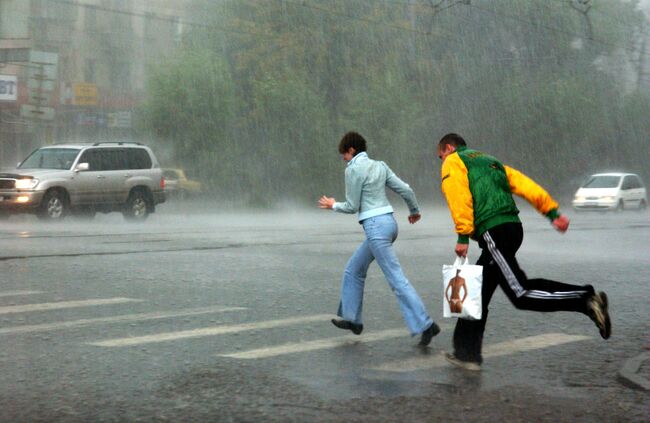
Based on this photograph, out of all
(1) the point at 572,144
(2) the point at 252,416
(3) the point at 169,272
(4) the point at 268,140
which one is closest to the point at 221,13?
(4) the point at 268,140

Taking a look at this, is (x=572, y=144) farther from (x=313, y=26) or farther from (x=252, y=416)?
(x=252, y=416)

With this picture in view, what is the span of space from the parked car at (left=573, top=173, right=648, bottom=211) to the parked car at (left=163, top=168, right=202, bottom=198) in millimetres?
14654

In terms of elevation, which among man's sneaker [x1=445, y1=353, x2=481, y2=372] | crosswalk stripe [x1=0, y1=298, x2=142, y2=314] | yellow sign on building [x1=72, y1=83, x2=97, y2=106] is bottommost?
crosswalk stripe [x1=0, y1=298, x2=142, y2=314]

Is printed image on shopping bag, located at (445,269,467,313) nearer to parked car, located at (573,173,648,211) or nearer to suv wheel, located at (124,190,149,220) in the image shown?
suv wheel, located at (124,190,149,220)

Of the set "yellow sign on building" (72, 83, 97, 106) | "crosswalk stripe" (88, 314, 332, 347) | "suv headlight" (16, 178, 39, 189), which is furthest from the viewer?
"yellow sign on building" (72, 83, 97, 106)

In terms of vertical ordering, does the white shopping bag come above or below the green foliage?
below

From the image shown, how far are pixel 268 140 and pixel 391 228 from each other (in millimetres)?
36874

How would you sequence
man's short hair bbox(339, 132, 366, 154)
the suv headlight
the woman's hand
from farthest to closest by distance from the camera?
the suv headlight, man's short hair bbox(339, 132, 366, 154), the woman's hand

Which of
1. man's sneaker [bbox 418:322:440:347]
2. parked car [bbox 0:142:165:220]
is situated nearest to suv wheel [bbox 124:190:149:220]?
parked car [bbox 0:142:165:220]

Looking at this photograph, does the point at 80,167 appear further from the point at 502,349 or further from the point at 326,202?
the point at 502,349

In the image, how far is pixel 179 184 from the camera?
43.4 metres

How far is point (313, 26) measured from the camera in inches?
1967

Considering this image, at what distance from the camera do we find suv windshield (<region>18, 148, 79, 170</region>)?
2738 cm

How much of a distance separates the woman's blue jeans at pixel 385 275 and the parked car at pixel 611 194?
3492 cm
